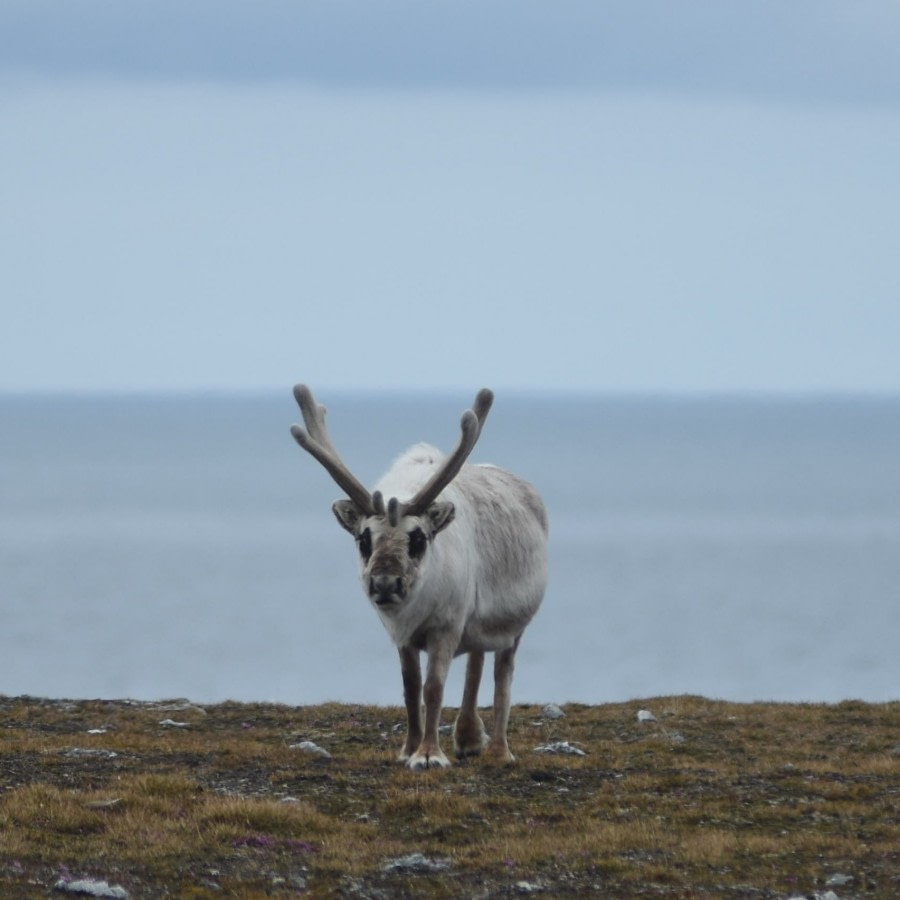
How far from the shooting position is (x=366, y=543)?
19.8 metres

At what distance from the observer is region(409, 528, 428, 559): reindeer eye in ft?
64.6

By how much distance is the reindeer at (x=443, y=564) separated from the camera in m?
19.8

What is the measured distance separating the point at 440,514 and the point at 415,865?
17.3 ft

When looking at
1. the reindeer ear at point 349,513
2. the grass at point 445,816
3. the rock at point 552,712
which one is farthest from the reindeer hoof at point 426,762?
the rock at point 552,712

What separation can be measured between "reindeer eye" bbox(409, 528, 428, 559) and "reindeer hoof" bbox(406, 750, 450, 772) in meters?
2.18

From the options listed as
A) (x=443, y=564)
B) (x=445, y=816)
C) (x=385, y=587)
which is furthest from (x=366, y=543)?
(x=445, y=816)

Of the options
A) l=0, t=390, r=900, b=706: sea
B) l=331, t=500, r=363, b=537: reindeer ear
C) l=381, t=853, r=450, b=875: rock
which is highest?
l=0, t=390, r=900, b=706: sea

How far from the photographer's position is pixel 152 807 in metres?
17.3

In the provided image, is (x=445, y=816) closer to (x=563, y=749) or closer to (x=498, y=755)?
(x=498, y=755)

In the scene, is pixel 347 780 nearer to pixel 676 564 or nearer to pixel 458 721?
pixel 458 721

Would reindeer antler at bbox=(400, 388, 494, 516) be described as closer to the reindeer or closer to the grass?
the reindeer

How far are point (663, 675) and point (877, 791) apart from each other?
67.6m

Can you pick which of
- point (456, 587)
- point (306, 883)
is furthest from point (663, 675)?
point (306, 883)

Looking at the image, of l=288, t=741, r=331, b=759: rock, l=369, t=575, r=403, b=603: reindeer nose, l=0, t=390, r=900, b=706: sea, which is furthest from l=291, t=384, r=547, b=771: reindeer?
l=0, t=390, r=900, b=706: sea
